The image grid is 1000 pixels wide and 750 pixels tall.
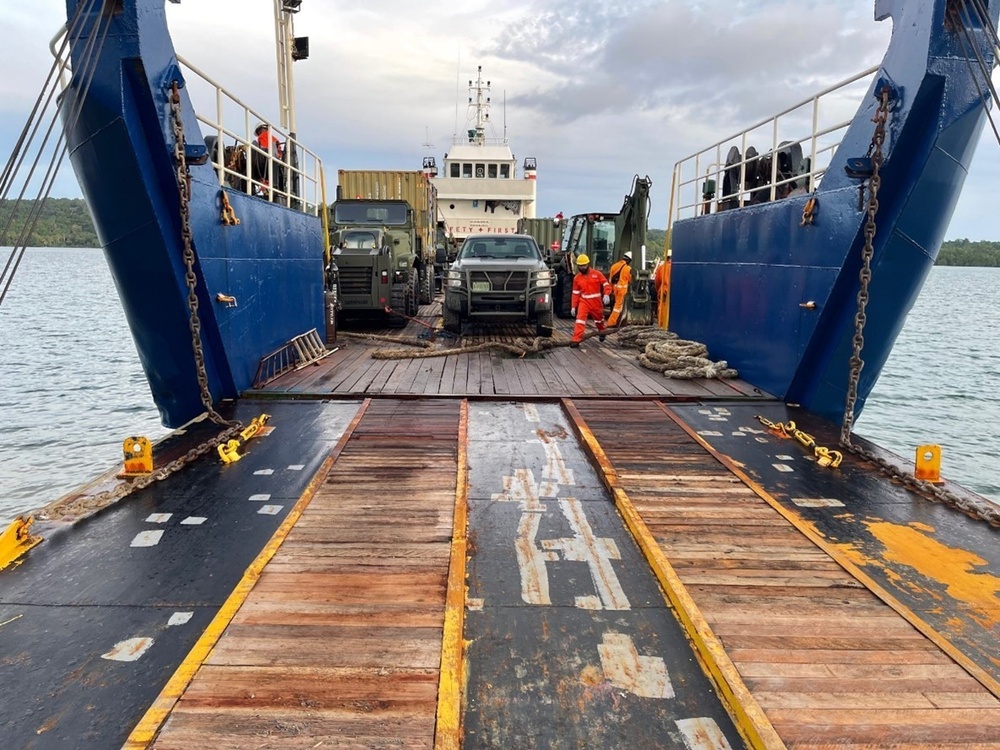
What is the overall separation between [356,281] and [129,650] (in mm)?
10596

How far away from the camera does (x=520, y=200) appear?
92.8 ft

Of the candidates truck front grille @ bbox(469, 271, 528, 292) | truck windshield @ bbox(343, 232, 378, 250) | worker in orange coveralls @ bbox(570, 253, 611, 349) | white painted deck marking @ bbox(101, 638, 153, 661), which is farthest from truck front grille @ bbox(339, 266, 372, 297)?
white painted deck marking @ bbox(101, 638, 153, 661)

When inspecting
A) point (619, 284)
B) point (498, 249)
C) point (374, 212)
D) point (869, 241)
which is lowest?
point (619, 284)

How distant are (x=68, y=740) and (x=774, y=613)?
277cm

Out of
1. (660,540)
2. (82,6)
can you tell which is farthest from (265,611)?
(82,6)

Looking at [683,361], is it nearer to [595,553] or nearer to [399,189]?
[595,553]

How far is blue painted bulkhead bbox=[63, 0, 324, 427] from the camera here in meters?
4.77

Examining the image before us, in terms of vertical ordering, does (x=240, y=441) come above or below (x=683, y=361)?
below

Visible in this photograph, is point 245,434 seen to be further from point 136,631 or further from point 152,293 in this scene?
point 136,631

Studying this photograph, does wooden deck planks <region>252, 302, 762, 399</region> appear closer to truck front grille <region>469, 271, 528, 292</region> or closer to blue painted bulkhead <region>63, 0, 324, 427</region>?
blue painted bulkhead <region>63, 0, 324, 427</region>

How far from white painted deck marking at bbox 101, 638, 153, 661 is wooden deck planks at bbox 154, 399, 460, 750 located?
1.10ft

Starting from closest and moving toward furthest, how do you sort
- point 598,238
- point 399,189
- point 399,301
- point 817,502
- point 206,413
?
1. point 817,502
2. point 206,413
3. point 399,301
4. point 598,238
5. point 399,189

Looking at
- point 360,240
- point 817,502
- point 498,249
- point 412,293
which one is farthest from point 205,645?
point 412,293

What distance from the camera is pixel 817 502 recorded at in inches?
171
